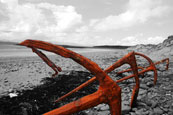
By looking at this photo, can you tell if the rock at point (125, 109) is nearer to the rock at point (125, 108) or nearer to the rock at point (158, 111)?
the rock at point (125, 108)

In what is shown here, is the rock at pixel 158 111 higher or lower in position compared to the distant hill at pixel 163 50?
lower

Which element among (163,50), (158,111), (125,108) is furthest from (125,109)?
(163,50)

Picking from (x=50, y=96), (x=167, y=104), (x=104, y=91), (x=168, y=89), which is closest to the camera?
(x=104, y=91)

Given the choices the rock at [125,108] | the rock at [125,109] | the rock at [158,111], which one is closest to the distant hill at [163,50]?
the rock at [158,111]

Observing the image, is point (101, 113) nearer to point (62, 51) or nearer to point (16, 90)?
point (62, 51)

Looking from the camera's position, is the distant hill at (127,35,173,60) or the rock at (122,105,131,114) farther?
the distant hill at (127,35,173,60)

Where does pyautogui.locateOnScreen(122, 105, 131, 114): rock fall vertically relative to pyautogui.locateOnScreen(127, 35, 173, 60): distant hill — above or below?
below

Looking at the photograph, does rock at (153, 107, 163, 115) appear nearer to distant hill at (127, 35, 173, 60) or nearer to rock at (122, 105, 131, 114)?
rock at (122, 105, 131, 114)

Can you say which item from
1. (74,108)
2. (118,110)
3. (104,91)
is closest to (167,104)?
(118,110)

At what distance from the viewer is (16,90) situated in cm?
378

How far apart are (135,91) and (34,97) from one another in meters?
2.57

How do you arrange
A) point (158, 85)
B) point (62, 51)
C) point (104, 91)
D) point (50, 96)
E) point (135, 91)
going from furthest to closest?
1. point (158, 85)
2. point (50, 96)
3. point (135, 91)
4. point (104, 91)
5. point (62, 51)

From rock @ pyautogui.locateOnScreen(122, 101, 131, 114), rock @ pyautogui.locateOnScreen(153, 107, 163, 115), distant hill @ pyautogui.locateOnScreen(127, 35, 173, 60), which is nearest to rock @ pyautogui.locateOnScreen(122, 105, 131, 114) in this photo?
rock @ pyautogui.locateOnScreen(122, 101, 131, 114)

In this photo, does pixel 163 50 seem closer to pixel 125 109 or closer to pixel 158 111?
pixel 158 111
